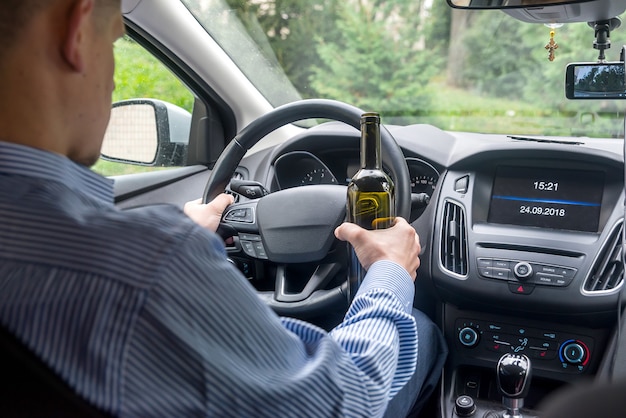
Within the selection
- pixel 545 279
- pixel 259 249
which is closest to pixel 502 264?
pixel 545 279

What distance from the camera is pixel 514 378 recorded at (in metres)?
2.08

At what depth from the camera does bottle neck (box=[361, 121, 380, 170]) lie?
162cm

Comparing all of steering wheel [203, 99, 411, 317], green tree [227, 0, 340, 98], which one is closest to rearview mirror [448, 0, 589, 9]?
steering wheel [203, 99, 411, 317]

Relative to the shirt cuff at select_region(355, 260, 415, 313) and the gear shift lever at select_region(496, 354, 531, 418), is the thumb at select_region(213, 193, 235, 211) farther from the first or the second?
the gear shift lever at select_region(496, 354, 531, 418)

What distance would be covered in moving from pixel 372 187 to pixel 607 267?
90 centimetres

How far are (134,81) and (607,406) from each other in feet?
8.55

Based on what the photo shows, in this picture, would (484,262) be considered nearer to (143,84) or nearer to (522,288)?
(522,288)

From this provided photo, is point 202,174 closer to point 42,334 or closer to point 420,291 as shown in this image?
point 420,291

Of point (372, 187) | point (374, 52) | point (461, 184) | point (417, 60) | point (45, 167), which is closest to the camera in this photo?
point (45, 167)

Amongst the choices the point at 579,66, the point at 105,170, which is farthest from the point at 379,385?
the point at 105,170

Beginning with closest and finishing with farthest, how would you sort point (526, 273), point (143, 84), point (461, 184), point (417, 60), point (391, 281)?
point (391, 281), point (526, 273), point (461, 184), point (143, 84), point (417, 60)

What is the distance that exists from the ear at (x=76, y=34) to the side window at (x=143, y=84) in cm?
168

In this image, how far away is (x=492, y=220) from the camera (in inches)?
92.2

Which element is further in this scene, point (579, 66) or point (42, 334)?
point (579, 66)
